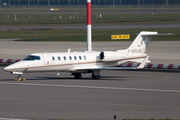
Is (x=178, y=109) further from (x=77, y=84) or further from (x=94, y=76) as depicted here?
(x=94, y=76)

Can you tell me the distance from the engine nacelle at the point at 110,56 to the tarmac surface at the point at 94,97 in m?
1.47

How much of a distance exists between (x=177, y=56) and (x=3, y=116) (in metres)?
28.4

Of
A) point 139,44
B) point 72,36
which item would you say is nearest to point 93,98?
point 139,44

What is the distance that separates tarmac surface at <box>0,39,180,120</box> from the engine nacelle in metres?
1.47

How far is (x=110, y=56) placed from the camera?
28734 mm

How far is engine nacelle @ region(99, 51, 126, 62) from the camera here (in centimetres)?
2859

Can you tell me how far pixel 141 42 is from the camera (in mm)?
30203

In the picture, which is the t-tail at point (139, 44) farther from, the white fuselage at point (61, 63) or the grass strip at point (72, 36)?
the grass strip at point (72, 36)

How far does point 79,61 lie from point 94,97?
7.94 meters

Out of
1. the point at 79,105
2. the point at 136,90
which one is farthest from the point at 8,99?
the point at 136,90

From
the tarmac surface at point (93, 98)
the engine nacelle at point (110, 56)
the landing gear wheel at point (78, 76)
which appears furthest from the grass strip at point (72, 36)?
the tarmac surface at point (93, 98)

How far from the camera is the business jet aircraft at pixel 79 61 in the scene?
26797 mm

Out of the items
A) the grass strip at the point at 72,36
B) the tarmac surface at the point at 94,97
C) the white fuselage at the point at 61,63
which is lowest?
the grass strip at the point at 72,36

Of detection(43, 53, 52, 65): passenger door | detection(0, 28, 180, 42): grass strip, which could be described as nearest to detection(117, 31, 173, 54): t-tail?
detection(43, 53, 52, 65): passenger door
